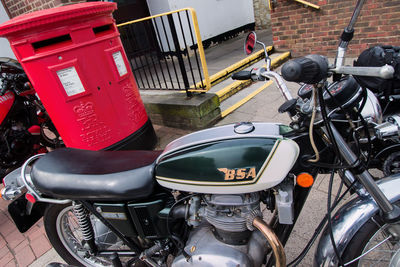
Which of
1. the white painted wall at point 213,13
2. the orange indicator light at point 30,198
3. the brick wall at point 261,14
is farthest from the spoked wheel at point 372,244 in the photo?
the brick wall at point 261,14

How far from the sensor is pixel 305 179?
1.17 m

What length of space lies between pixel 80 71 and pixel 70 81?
0.13 metres

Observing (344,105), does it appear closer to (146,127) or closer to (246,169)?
(246,169)

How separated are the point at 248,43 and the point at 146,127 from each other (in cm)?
205

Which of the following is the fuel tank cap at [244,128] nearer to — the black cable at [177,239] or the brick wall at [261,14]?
the black cable at [177,239]

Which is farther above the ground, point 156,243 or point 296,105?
A: point 296,105

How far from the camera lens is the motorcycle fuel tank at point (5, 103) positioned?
10.6 feet

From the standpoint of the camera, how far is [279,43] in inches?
226

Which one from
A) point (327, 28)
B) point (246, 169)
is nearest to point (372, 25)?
point (327, 28)

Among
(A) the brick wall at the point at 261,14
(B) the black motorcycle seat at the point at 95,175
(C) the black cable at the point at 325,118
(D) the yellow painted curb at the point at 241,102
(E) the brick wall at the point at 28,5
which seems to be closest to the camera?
(C) the black cable at the point at 325,118

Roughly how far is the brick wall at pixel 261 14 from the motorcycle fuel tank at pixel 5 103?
803 centimetres

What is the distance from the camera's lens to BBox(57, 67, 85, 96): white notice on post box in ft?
7.93

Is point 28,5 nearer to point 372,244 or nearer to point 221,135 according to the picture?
point 221,135

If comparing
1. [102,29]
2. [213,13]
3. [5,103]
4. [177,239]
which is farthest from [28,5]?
[213,13]
